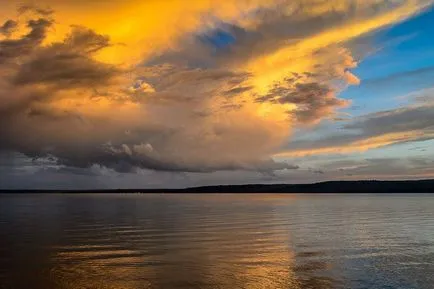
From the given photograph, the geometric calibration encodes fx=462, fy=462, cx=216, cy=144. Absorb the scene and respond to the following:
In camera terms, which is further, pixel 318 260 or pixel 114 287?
pixel 318 260

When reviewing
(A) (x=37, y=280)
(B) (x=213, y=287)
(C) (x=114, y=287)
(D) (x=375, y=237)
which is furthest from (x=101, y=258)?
(D) (x=375, y=237)

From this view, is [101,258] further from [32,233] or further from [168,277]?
[32,233]

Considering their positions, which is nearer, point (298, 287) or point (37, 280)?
point (298, 287)

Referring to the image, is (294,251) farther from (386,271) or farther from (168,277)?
(168,277)

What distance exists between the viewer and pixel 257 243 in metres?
40.9

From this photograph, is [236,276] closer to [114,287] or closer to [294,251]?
[114,287]

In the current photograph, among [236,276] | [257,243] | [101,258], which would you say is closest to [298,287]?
[236,276]

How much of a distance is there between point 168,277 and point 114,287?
11.1 ft

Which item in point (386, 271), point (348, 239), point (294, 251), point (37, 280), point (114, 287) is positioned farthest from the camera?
point (348, 239)

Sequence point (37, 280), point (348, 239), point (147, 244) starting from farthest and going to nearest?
point (348, 239)
point (147, 244)
point (37, 280)

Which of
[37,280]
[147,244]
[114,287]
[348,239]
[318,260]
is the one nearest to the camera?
[114,287]

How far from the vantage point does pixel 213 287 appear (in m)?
23.6

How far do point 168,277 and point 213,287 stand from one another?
3357mm

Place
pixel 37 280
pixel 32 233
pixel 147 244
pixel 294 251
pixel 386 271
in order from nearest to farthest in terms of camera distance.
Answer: pixel 37 280, pixel 386 271, pixel 294 251, pixel 147 244, pixel 32 233
